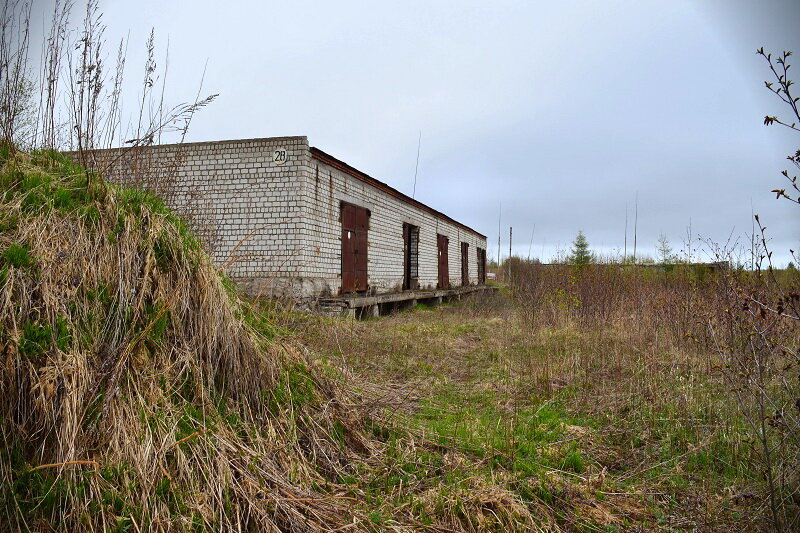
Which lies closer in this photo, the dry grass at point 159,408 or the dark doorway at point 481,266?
the dry grass at point 159,408

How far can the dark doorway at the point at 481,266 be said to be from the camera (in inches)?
1209

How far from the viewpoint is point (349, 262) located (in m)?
12.4

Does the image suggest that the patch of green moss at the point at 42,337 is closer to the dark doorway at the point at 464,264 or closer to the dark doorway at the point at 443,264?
the dark doorway at the point at 443,264

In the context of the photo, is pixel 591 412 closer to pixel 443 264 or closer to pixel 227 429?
pixel 227 429

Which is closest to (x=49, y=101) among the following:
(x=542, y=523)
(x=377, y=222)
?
(x=542, y=523)

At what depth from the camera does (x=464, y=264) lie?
1042 inches

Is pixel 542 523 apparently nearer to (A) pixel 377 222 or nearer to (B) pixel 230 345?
(B) pixel 230 345

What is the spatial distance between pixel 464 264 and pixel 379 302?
1342 cm

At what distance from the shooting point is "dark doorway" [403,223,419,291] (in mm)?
17719

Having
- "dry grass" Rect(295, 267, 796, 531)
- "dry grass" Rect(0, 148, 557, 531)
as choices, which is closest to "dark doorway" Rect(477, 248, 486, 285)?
"dry grass" Rect(295, 267, 796, 531)

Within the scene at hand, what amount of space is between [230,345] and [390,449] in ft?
4.48

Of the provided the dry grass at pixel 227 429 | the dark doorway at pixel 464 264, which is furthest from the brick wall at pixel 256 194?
the dark doorway at pixel 464 264

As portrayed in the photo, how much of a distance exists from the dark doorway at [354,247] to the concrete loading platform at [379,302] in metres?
0.34

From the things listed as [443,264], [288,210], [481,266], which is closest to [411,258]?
[443,264]
